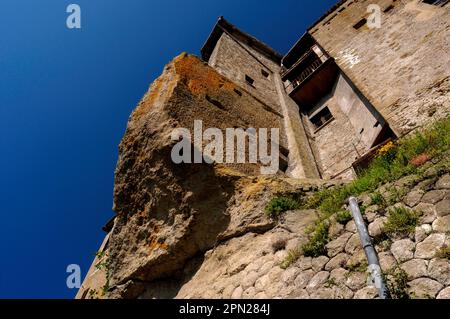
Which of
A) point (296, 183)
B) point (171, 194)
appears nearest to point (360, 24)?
point (296, 183)

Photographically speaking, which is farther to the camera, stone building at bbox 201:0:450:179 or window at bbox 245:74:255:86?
window at bbox 245:74:255:86

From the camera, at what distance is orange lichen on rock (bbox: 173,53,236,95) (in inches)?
334

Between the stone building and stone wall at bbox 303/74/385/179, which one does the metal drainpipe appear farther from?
stone wall at bbox 303/74/385/179

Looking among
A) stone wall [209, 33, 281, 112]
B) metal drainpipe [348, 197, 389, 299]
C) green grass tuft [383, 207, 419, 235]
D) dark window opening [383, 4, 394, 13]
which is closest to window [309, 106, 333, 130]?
stone wall [209, 33, 281, 112]

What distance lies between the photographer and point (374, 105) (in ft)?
32.5

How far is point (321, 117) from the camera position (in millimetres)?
14055

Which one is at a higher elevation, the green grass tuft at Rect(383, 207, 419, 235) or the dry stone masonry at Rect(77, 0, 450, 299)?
the dry stone masonry at Rect(77, 0, 450, 299)

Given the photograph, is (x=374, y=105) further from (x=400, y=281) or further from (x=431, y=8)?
(x=400, y=281)

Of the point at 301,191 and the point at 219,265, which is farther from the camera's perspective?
the point at 301,191

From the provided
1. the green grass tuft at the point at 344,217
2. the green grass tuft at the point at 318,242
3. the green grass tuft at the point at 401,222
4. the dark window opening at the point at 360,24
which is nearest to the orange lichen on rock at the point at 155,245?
the green grass tuft at the point at 318,242

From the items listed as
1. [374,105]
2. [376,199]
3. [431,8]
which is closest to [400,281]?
[376,199]

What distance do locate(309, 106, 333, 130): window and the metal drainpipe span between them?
9472 mm

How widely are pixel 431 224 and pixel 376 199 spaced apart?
838 mm
